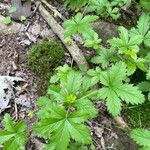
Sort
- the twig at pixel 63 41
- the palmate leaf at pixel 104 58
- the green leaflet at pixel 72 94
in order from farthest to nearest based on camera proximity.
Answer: the twig at pixel 63 41 < the palmate leaf at pixel 104 58 < the green leaflet at pixel 72 94

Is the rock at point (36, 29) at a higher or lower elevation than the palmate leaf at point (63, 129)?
higher

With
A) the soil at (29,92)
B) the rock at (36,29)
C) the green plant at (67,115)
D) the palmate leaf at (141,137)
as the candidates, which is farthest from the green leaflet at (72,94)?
the rock at (36,29)

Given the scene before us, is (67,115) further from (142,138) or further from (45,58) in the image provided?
(45,58)

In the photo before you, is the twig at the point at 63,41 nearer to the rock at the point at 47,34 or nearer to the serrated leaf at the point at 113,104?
the rock at the point at 47,34

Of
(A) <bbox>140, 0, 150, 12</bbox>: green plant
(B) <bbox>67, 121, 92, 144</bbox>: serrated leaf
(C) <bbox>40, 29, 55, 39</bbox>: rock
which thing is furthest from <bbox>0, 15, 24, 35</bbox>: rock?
(B) <bbox>67, 121, 92, 144</bbox>: serrated leaf

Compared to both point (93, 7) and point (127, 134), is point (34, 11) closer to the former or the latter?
point (93, 7)

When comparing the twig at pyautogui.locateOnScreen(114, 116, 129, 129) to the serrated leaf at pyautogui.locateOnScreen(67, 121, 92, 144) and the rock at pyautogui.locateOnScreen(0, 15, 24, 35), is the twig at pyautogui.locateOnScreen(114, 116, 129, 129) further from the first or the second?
the rock at pyautogui.locateOnScreen(0, 15, 24, 35)
